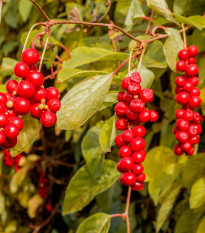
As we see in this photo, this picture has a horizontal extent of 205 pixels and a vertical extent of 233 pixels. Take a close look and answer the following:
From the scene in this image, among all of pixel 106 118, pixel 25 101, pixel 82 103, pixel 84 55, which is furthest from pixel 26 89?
pixel 106 118

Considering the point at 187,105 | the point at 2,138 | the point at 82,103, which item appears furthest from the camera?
the point at 187,105

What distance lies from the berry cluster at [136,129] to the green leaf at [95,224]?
0.97 ft

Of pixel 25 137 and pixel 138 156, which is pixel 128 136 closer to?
pixel 138 156

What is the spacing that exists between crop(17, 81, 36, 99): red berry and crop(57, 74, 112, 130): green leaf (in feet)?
0.37

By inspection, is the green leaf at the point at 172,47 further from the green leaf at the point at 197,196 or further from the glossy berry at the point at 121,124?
the green leaf at the point at 197,196

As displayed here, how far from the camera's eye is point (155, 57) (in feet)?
2.22

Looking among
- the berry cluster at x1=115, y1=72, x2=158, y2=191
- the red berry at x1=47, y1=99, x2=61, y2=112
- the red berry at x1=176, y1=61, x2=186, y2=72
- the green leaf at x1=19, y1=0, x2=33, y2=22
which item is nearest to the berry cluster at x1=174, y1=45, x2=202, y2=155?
the red berry at x1=176, y1=61, x2=186, y2=72

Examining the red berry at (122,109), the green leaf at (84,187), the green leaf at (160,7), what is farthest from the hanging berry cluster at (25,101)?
the green leaf at (84,187)

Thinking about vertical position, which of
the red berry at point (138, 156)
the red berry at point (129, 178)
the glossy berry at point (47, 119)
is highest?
the glossy berry at point (47, 119)

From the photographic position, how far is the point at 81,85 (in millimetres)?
580

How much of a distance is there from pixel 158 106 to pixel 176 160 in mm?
229

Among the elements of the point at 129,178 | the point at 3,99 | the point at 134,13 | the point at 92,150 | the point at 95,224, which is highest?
the point at 134,13

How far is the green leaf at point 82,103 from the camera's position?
0.55 metres

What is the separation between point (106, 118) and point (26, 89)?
57 cm
